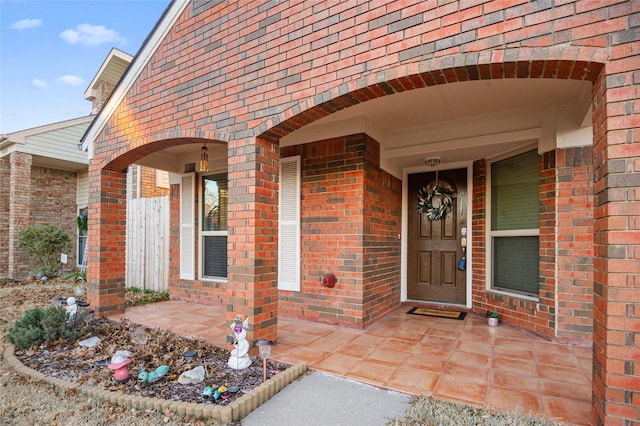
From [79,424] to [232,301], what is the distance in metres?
1.42

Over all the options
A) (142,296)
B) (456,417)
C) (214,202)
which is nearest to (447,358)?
(456,417)

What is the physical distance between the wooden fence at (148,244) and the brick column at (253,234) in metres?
4.14

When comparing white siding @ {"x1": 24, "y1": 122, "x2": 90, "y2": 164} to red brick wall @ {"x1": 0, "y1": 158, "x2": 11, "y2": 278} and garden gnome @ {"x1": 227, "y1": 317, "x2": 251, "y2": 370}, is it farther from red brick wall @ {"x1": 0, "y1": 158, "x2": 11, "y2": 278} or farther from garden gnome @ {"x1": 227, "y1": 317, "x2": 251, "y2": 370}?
garden gnome @ {"x1": 227, "y1": 317, "x2": 251, "y2": 370}

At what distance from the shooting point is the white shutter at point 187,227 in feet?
20.0

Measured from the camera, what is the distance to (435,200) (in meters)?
5.36

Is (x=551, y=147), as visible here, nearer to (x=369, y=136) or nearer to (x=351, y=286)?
(x=369, y=136)

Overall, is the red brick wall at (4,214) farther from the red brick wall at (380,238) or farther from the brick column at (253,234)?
the red brick wall at (380,238)

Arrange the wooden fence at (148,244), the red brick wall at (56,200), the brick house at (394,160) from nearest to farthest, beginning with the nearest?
the brick house at (394,160), the wooden fence at (148,244), the red brick wall at (56,200)

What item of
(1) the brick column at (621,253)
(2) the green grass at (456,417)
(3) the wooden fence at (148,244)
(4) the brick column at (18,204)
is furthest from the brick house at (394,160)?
(4) the brick column at (18,204)

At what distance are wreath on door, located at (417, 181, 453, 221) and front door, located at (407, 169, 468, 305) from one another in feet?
0.11

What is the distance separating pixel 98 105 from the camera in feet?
35.8

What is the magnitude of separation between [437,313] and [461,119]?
9.05 ft

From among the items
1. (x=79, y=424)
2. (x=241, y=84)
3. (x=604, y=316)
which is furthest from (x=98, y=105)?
(x=604, y=316)

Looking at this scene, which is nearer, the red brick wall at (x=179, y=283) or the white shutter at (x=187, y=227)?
the red brick wall at (x=179, y=283)
